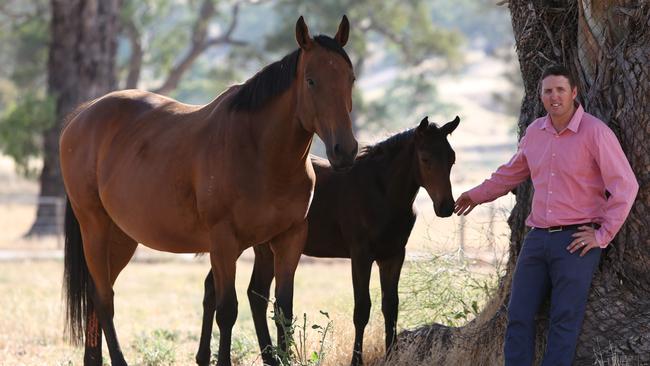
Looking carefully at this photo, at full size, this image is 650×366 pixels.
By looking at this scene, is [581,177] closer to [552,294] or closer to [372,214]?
[552,294]

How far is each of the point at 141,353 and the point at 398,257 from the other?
2.27m

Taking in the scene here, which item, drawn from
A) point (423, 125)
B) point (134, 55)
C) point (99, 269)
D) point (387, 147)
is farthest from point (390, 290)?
point (134, 55)

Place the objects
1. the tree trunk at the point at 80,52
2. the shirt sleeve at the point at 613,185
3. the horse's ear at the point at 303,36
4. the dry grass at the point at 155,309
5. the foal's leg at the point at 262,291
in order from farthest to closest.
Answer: the tree trunk at the point at 80,52 < the dry grass at the point at 155,309 < the foal's leg at the point at 262,291 < the horse's ear at the point at 303,36 < the shirt sleeve at the point at 613,185

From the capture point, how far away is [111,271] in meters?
7.59

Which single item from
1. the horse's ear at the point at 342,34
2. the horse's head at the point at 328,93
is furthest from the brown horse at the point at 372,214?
the horse's head at the point at 328,93

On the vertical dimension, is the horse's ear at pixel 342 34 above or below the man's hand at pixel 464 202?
above

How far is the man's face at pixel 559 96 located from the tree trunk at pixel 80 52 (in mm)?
16642

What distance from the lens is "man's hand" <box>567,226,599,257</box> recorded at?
499 centimetres

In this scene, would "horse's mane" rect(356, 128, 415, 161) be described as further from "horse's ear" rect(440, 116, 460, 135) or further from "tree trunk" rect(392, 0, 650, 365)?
"tree trunk" rect(392, 0, 650, 365)

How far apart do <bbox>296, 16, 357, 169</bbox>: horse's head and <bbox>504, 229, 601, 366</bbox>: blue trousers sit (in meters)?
1.09

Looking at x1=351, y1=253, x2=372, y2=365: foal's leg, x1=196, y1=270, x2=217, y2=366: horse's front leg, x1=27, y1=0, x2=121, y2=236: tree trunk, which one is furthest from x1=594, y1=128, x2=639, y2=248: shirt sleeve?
x1=27, y1=0, x2=121, y2=236: tree trunk

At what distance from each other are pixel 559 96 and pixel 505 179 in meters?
0.72

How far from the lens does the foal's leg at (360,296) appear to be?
22.7 ft

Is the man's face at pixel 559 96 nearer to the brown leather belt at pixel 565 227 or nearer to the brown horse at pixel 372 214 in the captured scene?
the brown leather belt at pixel 565 227
